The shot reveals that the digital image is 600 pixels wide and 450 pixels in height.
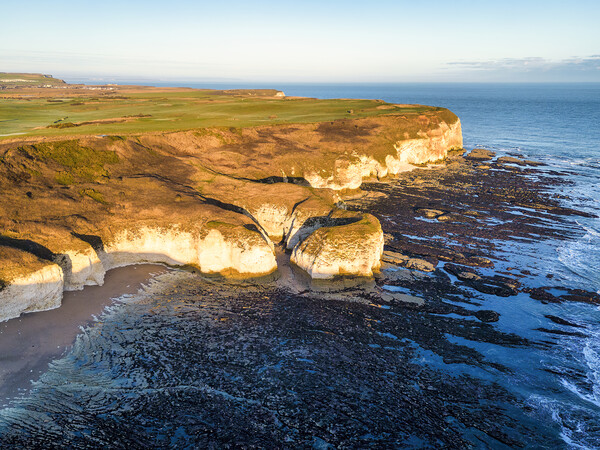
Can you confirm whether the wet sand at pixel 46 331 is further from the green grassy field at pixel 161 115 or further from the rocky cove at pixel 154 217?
the green grassy field at pixel 161 115

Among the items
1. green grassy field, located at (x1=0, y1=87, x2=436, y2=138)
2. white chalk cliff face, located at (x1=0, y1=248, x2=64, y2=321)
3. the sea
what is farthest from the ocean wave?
green grassy field, located at (x1=0, y1=87, x2=436, y2=138)

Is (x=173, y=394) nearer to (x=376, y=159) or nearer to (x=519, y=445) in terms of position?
(x=519, y=445)

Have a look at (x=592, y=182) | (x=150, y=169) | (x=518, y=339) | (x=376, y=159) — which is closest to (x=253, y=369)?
(x=518, y=339)

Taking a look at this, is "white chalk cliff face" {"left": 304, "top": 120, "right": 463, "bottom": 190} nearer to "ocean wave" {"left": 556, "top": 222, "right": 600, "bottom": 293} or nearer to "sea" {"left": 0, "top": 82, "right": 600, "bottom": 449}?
"ocean wave" {"left": 556, "top": 222, "right": 600, "bottom": 293}

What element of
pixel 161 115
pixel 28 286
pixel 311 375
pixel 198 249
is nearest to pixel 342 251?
pixel 198 249

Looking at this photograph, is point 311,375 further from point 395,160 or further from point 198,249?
point 395,160
